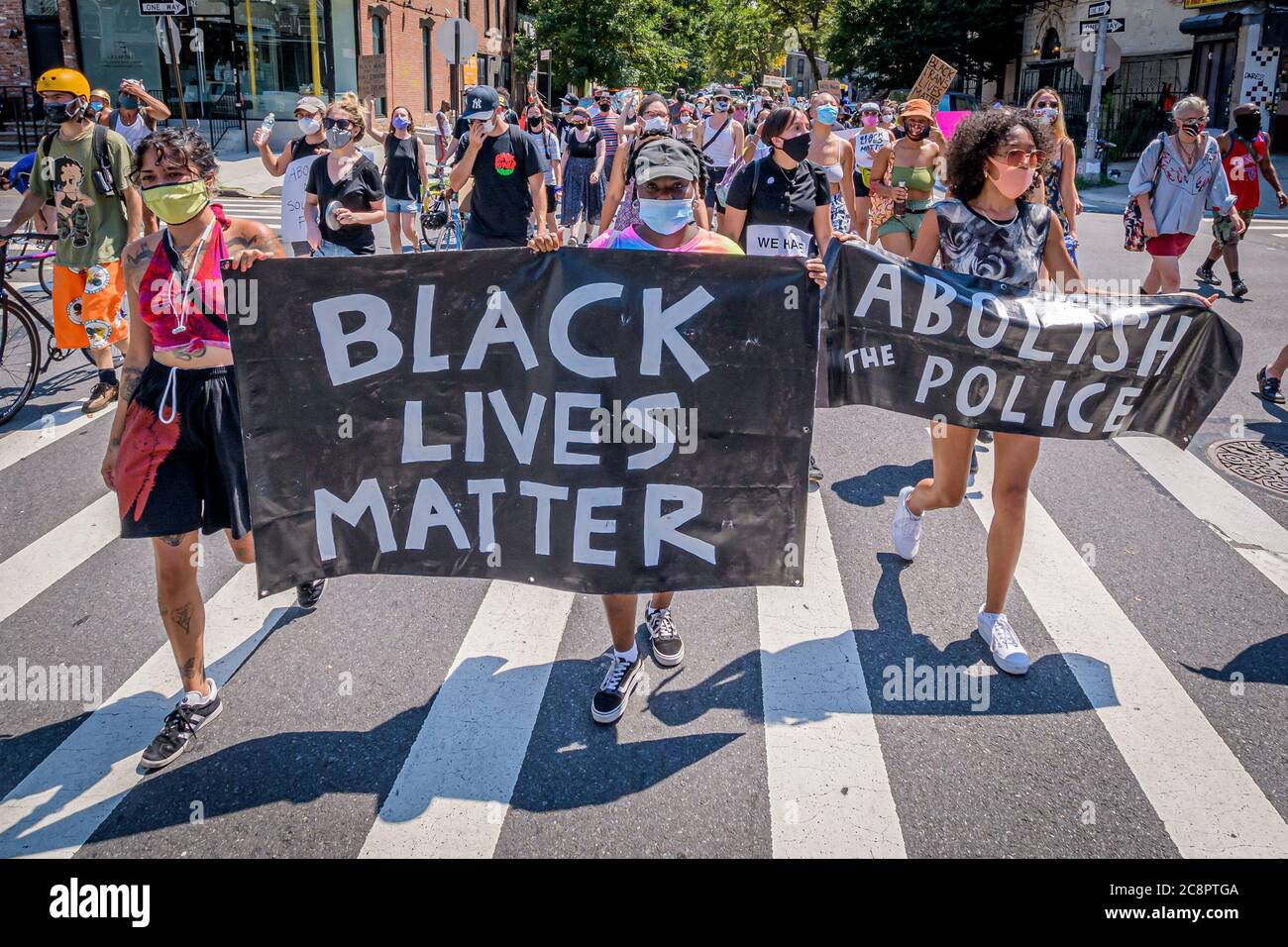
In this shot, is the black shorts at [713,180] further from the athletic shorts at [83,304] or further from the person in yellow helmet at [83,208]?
the athletic shorts at [83,304]

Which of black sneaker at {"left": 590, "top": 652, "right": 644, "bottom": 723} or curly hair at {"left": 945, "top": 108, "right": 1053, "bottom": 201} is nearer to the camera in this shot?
black sneaker at {"left": 590, "top": 652, "right": 644, "bottom": 723}

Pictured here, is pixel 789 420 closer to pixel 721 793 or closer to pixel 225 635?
pixel 721 793

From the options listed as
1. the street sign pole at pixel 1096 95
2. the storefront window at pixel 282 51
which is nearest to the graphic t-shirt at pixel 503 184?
the street sign pole at pixel 1096 95

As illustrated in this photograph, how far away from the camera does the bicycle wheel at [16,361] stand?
7.25m

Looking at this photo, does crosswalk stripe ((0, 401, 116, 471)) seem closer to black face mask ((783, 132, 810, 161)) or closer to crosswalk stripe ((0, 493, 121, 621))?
crosswalk stripe ((0, 493, 121, 621))

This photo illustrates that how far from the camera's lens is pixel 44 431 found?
23.8ft

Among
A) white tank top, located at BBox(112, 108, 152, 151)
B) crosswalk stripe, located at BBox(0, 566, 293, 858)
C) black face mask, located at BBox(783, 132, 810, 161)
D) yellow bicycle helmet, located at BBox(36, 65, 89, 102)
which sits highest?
yellow bicycle helmet, located at BBox(36, 65, 89, 102)

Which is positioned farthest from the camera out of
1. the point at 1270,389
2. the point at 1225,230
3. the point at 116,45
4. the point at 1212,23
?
the point at 1212,23

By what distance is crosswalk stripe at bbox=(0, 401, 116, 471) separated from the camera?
6836 mm

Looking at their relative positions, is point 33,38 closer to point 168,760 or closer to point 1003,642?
point 168,760

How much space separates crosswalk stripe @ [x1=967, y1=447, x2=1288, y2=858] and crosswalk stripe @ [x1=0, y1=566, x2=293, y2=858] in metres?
3.48

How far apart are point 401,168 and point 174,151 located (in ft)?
26.6

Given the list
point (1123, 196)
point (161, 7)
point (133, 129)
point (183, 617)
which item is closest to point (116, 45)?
point (161, 7)

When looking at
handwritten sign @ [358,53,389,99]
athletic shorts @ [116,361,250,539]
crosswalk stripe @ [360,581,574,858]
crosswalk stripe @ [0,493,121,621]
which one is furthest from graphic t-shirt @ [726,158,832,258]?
handwritten sign @ [358,53,389,99]
